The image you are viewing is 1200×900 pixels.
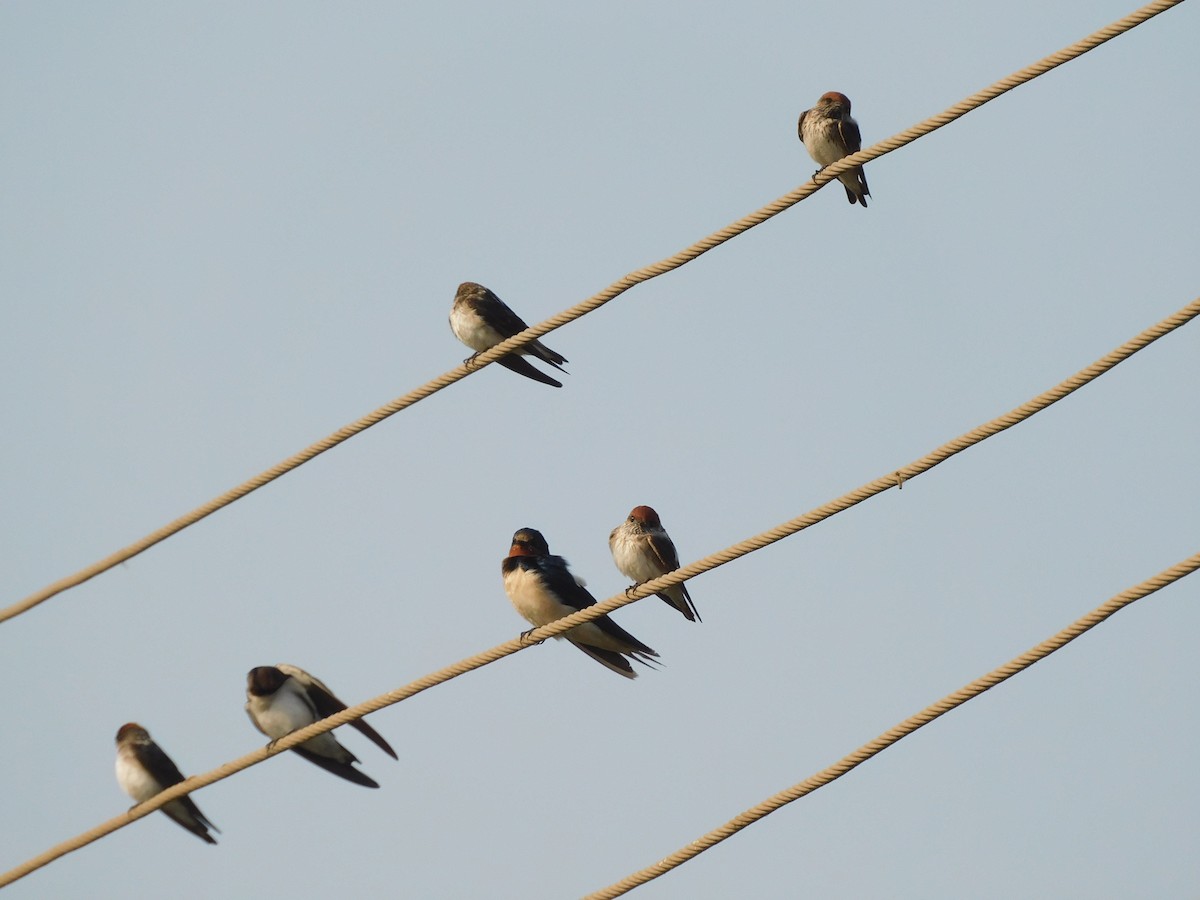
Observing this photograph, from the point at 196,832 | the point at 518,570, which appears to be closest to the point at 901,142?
the point at 518,570

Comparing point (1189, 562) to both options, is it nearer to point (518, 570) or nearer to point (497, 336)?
point (518, 570)

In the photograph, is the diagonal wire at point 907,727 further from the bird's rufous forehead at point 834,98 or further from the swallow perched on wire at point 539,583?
the bird's rufous forehead at point 834,98

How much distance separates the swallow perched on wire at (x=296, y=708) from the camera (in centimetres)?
897

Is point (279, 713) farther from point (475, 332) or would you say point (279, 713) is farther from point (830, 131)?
point (830, 131)

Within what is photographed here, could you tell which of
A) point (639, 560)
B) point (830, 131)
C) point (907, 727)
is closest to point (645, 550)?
point (639, 560)

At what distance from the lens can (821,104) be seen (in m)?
12.8

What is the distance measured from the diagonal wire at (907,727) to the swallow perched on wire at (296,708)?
3.19m

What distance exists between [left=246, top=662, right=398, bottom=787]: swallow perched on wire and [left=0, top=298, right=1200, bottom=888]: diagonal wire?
5.04 feet

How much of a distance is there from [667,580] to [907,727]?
4.77 feet

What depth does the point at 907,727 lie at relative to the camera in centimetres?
561

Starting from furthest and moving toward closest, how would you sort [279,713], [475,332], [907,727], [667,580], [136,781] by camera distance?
[475,332], [136,781], [279,713], [667,580], [907,727]

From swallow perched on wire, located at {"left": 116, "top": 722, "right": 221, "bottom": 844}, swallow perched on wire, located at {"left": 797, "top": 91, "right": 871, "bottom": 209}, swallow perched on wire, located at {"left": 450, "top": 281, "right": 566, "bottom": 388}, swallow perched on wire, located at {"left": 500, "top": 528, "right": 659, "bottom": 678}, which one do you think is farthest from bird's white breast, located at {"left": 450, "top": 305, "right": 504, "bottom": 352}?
Result: swallow perched on wire, located at {"left": 116, "top": 722, "right": 221, "bottom": 844}

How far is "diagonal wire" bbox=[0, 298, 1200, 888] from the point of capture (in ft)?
18.6

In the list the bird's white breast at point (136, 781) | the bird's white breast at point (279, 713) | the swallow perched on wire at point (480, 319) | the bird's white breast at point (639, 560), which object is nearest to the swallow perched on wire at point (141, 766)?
the bird's white breast at point (136, 781)
